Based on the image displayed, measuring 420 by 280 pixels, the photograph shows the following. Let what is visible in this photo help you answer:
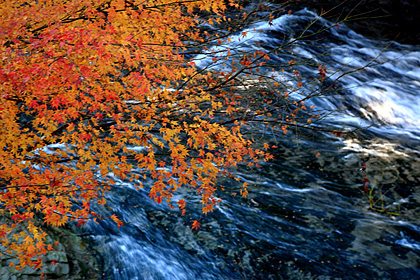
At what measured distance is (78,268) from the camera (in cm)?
563

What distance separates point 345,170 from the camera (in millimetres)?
9086

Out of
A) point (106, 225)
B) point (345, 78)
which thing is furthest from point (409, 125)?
point (106, 225)

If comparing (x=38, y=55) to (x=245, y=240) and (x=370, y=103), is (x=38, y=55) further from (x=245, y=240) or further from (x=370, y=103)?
(x=370, y=103)

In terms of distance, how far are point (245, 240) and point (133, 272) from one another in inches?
84.8

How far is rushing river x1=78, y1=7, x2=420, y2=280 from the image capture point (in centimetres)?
603

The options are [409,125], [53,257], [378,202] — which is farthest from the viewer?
[409,125]

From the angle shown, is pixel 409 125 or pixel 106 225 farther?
pixel 409 125

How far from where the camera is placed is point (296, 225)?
7082mm

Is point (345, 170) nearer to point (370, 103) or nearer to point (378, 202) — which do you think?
point (378, 202)

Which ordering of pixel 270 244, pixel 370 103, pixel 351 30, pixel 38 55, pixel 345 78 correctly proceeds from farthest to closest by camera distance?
pixel 351 30, pixel 345 78, pixel 370 103, pixel 270 244, pixel 38 55

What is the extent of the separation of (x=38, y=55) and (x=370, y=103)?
12.2 metres

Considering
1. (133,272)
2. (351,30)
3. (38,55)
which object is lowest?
(133,272)

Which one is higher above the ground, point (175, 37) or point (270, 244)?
point (175, 37)

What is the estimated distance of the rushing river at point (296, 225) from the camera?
6.03 m
